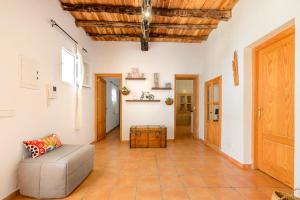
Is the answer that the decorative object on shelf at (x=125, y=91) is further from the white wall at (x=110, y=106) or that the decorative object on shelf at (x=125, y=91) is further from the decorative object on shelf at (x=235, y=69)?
the decorative object on shelf at (x=235, y=69)

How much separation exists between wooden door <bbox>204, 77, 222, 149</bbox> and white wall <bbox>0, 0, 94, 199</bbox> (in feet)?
11.7

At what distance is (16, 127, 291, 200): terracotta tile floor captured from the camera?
8.13 ft

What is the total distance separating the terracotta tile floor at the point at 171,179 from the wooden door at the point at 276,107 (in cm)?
29

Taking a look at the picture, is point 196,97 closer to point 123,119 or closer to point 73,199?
point 123,119

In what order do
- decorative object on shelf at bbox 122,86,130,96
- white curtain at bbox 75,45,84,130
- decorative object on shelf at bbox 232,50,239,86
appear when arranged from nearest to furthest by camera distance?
decorative object on shelf at bbox 232,50,239,86, white curtain at bbox 75,45,84,130, decorative object on shelf at bbox 122,86,130,96

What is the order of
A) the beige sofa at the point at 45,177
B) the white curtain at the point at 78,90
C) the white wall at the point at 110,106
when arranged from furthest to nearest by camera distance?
the white wall at the point at 110,106 → the white curtain at the point at 78,90 → the beige sofa at the point at 45,177

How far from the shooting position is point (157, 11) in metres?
4.12

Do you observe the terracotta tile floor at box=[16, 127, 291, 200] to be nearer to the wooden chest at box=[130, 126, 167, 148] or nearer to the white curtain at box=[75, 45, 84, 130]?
the wooden chest at box=[130, 126, 167, 148]

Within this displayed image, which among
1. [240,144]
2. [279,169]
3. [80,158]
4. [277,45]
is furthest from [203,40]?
[80,158]

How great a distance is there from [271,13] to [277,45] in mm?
496

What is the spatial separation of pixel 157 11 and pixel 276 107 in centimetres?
301

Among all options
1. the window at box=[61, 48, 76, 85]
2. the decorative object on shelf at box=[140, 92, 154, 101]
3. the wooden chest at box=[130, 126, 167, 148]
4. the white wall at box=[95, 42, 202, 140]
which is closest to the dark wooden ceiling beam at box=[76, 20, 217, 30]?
the window at box=[61, 48, 76, 85]

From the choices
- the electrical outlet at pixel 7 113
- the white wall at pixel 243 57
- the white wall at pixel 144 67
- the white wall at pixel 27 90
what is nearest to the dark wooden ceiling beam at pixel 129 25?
the white wall at pixel 243 57

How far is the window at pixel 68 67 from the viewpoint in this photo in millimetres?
3916
